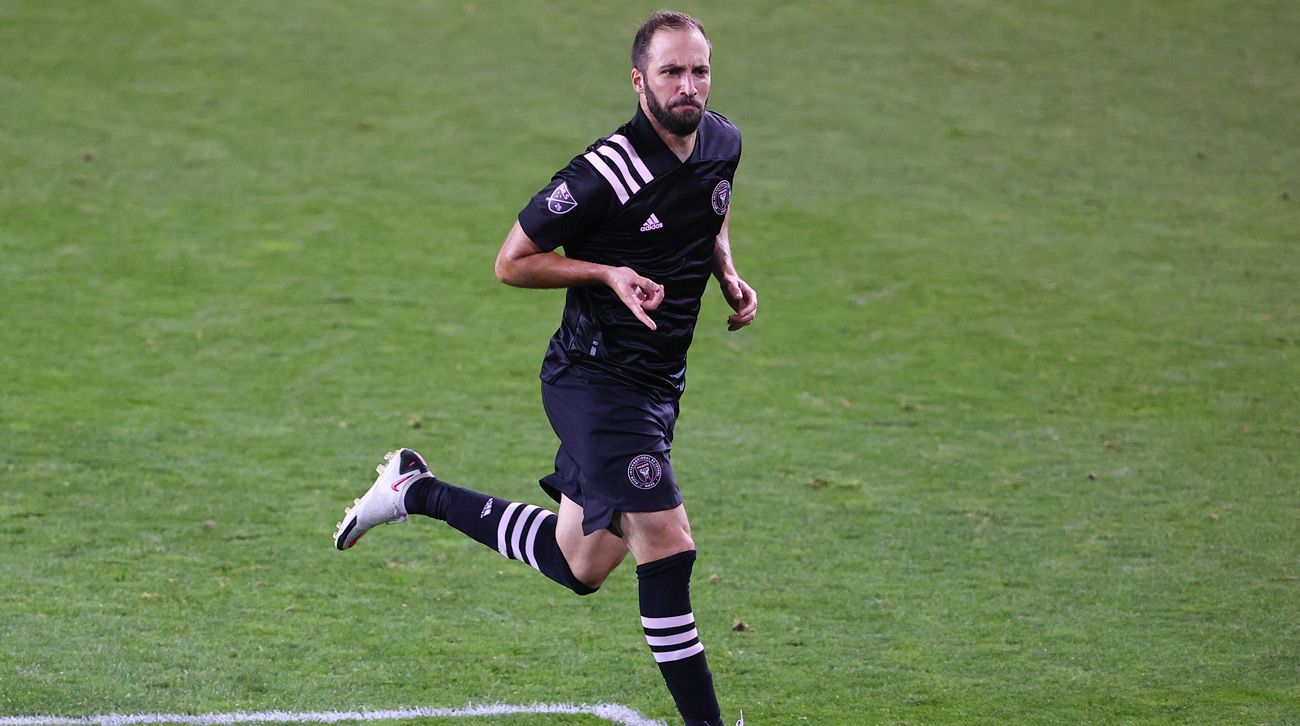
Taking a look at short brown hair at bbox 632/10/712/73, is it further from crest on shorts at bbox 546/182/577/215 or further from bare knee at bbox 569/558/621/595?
bare knee at bbox 569/558/621/595

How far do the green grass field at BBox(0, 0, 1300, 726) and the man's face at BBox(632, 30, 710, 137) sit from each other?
1.87 meters

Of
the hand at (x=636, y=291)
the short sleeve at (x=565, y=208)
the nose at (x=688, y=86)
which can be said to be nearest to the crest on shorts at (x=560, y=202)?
the short sleeve at (x=565, y=208)

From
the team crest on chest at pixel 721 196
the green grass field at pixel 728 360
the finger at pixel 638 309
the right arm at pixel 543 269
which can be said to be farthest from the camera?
the green grass field at pixel 728 360

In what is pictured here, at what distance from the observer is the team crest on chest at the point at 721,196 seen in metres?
4.29

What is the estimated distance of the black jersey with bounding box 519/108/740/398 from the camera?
4.06 m

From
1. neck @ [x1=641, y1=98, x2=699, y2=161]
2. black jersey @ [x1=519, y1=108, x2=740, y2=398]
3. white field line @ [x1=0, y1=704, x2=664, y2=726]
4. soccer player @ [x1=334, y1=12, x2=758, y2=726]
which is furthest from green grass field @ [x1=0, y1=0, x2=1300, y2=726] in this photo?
neck @ [x1=641, y1=98, x2=699, y2=161]

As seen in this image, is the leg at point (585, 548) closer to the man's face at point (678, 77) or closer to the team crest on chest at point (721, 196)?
the team crest on chest at point (721, 196)

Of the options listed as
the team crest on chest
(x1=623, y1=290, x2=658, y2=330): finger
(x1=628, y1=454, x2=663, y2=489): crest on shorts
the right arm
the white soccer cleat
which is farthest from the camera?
the white soccer cleat

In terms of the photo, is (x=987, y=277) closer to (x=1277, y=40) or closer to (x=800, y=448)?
(x=800, y=448)

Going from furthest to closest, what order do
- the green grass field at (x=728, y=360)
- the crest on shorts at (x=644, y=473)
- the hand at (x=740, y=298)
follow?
the green grass field at (x=728, y=360)
the hand at (x=740, y=298)
the crest on shorts at (x=644, y=473)

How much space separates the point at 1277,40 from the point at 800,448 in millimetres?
11176

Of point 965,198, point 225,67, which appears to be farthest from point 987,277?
point 225,67

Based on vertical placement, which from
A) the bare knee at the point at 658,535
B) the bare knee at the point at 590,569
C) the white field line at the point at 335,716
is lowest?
the white field line at the point at 335,716

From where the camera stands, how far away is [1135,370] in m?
9.17
